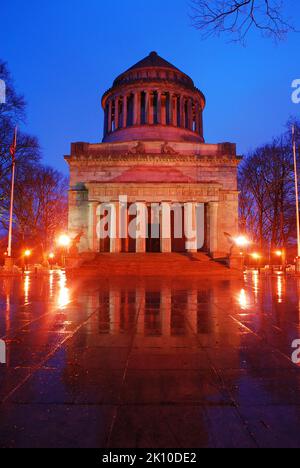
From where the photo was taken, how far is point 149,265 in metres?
26.5

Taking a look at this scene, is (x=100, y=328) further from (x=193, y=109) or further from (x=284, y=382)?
(x=193, y=109)

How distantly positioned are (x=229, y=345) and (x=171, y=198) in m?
28.8

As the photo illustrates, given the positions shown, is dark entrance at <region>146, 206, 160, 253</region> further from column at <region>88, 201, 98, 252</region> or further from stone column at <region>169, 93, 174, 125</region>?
stone column at <region>169, 93, 174, 125</region>

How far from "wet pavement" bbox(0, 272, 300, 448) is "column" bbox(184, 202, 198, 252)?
1030 inches

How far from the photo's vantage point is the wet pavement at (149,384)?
7.71 feet

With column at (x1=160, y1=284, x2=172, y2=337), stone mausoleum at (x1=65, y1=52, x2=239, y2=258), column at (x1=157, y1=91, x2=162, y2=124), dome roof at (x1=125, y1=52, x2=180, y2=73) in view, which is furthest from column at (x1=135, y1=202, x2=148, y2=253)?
dome roof at (x1=125, y1=52, x2=180, y2=73)

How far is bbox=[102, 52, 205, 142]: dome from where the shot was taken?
46.6 m

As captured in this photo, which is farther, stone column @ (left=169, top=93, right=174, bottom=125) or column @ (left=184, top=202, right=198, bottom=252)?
stone column @ (left=169, top=93, right=174, bottom=125)

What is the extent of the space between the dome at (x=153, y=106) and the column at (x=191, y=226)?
16.7 m

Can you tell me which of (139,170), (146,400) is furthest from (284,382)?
(139,170)

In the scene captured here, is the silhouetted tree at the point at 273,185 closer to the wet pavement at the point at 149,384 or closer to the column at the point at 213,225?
the column at the point at 213,225

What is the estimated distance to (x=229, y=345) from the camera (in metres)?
4.91

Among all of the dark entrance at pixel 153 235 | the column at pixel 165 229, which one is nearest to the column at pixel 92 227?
the dark entrance at pixel 153 235
